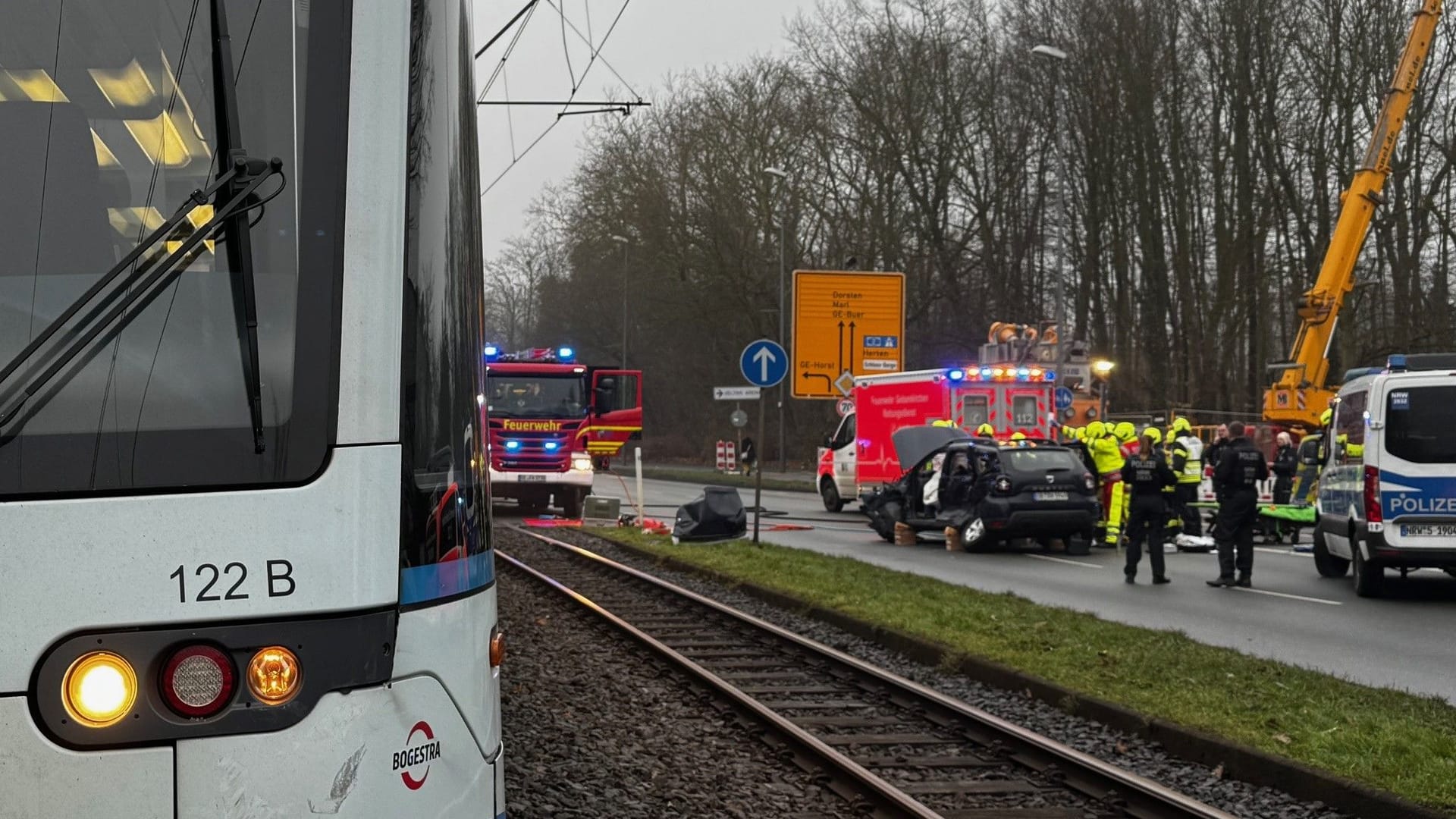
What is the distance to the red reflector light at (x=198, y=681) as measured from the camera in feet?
9.13

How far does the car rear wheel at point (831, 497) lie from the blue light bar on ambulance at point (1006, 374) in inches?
207

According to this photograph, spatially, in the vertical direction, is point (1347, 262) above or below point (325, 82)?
above

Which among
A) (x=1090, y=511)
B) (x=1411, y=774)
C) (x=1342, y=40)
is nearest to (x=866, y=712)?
(x=1411, y=774)

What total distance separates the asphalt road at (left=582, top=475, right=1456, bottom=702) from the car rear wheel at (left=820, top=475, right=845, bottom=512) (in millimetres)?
8530

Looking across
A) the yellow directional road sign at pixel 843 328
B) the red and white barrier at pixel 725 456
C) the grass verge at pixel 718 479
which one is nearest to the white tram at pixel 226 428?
the yellow directional road sign at pixel 843 328

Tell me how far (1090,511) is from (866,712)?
41.8 ft

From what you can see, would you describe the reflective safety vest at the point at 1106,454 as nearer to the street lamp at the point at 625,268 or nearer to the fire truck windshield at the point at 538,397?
the fire truck windshield at the point at 538,397

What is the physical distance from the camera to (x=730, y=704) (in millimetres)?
9414

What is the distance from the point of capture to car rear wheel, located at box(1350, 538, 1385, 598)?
15.5 meters

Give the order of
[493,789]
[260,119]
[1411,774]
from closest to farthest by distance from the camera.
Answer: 1. [260,119]
2. [493,789]
3. [1411,774]

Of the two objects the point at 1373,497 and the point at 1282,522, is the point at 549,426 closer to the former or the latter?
the point at 1282,522

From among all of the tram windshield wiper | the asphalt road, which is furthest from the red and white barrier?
the tram windshield wiper

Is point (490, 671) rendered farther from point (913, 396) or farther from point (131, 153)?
point (913, 396)

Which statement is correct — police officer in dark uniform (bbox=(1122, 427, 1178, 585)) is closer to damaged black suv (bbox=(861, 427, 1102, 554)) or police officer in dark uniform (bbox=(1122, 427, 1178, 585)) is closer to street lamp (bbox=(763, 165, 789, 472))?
damaged black suv (bbox=(861, 427, 1102, 554))
